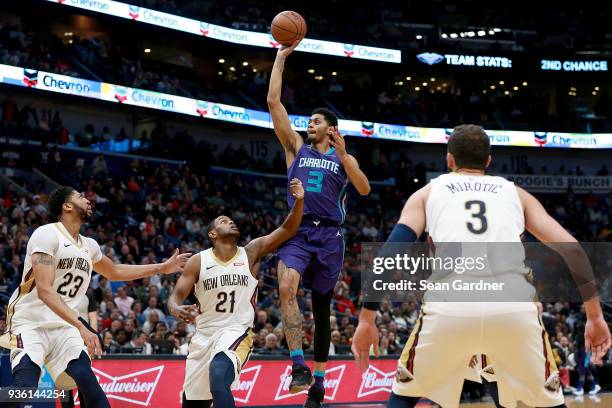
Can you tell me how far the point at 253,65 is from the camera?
36188mm

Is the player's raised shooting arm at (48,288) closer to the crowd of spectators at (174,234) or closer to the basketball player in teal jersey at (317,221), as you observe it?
the basketball player in teal jersey at (317,221)

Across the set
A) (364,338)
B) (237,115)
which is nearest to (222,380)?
(364,338)

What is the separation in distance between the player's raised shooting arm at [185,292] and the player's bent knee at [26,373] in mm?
1194

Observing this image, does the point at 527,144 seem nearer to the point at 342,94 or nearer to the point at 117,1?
the point at 342,94

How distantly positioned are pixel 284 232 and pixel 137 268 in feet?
4.94

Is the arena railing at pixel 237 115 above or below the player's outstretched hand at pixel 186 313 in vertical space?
above

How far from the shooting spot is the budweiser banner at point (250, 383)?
12.6m

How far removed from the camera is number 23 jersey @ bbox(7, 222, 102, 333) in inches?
274

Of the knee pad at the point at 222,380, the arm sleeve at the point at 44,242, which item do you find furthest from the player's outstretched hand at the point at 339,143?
the arm sleeve at the point at 44,242

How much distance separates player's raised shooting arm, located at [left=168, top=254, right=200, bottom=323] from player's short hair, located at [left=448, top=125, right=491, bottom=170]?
3082 millimetres

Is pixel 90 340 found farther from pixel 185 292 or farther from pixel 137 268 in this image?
pixel 137 268

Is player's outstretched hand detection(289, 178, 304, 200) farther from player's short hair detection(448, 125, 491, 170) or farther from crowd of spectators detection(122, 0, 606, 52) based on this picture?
crowd of spectators detection(122, 0, 606, 52)

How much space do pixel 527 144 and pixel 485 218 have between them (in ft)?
109

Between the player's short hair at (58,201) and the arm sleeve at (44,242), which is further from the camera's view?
the player's short hair at (58,201)
